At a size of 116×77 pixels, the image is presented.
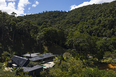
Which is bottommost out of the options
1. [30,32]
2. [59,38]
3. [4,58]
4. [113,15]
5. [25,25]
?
[4,58]

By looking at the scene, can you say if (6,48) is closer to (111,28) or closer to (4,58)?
(4,58)

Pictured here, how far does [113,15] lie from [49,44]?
5032 centimetres

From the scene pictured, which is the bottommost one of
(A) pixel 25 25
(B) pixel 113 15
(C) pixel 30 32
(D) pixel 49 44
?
(D) pixel 49 44

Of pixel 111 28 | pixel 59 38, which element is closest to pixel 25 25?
pixel 59 38

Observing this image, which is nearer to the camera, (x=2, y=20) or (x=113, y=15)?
(x=2, y=20)

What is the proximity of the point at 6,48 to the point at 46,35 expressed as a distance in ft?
53.8

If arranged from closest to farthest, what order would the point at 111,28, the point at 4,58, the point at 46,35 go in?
1. the point at 4,58
2. the point at 46,35
3. the point at 111,28

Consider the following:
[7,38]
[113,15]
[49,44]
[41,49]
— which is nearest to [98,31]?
[113,15]

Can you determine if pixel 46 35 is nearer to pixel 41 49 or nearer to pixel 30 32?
pixel 41 49

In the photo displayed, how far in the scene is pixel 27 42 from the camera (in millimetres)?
40281

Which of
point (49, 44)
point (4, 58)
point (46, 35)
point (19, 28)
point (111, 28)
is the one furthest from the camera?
point (111, 28)

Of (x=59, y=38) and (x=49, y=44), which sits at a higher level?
(x=59, y=38)

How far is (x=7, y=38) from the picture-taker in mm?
37156

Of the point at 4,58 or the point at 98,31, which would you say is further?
the point at 98,31
